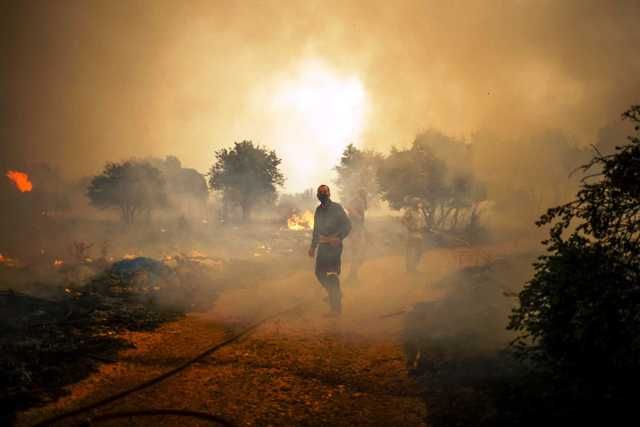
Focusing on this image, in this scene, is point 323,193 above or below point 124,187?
below

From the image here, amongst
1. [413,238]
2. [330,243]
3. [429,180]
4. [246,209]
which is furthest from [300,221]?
[330,243]

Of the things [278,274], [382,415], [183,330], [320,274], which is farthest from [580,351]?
[278,274]

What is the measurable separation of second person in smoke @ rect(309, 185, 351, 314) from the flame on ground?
1218 inches

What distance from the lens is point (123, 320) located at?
6.88m

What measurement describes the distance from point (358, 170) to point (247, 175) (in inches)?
551

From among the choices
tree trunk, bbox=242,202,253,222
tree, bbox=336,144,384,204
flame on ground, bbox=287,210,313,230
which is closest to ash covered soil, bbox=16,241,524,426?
flame on ground, bbox=287,210,313,230

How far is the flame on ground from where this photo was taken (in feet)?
132

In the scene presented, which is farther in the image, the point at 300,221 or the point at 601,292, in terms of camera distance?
the point at 300,221

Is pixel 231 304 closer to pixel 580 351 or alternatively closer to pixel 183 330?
pixel 183 330

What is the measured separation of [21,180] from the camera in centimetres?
7431

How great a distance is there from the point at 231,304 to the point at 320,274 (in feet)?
10.2

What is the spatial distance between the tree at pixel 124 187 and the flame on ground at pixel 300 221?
18.8 meters

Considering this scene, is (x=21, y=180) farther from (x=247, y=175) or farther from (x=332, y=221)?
(x=332, y=221)

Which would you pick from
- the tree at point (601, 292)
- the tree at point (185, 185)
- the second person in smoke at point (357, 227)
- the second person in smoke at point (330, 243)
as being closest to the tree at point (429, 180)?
the second person in smoke at point (357, 227)
